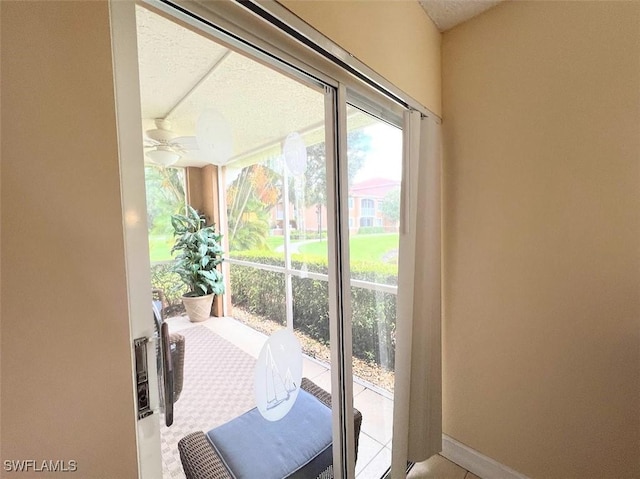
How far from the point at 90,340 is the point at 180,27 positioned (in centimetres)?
85

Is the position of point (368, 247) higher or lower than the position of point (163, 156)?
lower

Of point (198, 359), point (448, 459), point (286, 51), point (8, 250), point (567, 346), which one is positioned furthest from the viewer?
point (448, 459)

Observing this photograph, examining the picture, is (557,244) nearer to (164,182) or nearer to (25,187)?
(164,182)

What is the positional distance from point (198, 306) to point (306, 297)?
50 cm

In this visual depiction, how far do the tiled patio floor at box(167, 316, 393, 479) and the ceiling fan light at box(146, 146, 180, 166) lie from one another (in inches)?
24.4

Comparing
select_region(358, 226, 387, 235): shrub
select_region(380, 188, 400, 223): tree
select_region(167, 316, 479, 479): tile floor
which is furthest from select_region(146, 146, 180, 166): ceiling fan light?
select_region(380, 188, 400, 223): tree

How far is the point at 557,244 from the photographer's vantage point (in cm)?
135

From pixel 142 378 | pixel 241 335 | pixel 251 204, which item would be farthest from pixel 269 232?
pixel 142 378

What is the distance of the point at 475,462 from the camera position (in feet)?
5.40

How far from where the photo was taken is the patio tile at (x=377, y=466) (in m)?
1.51

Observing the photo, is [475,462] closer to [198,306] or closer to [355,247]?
[355,247]

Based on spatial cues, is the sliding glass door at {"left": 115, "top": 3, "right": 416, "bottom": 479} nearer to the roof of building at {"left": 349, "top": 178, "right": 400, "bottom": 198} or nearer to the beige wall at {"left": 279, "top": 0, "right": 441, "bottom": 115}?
the roof of building at {"left": 349, "top": 178, "right": 400, "bottom": 198}

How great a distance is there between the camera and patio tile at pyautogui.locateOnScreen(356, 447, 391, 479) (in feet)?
4.94

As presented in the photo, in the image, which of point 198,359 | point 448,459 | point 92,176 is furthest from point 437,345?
point 92,176
